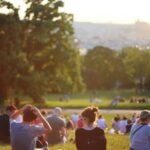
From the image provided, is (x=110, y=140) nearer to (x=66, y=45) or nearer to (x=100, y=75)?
(x=66, y=45)

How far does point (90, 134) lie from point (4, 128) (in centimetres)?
704

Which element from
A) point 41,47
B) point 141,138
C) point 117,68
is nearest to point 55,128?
point 141,138

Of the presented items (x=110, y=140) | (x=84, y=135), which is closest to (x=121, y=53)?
(x=110, y=140)

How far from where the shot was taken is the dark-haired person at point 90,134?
1119 cm

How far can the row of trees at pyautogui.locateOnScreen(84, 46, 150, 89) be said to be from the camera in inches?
4220

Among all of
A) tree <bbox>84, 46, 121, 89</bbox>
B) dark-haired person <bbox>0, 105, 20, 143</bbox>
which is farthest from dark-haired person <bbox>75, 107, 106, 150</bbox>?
tree <bbox>84, 46, 121, 89</bbox>

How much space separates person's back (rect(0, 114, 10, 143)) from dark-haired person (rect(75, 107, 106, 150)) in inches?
249

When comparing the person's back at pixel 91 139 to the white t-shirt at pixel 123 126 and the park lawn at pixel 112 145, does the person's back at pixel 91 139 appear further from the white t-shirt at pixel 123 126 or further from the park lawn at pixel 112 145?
the white t-shirt at pixel 123 126

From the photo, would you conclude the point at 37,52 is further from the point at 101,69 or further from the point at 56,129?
the point at 101,69

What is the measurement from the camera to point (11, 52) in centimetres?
5844

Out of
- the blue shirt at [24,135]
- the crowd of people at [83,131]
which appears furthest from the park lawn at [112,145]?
the blue shirt at [24,135]

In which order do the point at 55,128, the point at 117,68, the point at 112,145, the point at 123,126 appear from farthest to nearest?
1. the point at 117,68
2. the point at 123,126
3. the point at 55,128
4. the point at 112,145

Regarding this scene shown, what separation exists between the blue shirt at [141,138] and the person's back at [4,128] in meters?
6.04

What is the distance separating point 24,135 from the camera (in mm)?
12320
